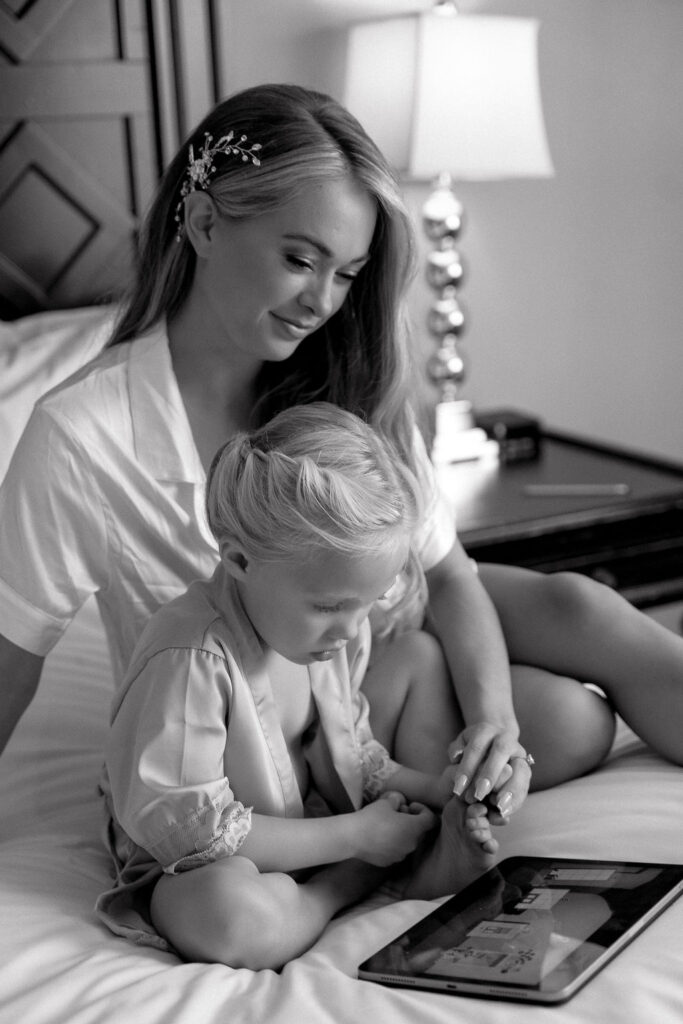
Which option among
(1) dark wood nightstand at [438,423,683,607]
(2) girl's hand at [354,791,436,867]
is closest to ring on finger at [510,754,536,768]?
(2) girl's hand at [354,791,436,867]

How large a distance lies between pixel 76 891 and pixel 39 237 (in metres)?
1.33

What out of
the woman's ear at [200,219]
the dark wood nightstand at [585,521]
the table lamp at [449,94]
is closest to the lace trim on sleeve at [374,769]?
the woman's ear at [200,219]

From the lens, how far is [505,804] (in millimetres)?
Result: 1188

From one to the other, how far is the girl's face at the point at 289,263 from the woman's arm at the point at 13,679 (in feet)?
1.29

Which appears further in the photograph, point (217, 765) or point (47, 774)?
point (47, 774)

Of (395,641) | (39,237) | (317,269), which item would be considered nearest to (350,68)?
(39,237)

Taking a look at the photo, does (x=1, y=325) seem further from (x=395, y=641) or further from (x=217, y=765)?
(x=217, y=765)

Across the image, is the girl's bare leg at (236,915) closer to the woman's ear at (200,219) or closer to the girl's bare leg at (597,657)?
the girl's bare leg at (597,657)

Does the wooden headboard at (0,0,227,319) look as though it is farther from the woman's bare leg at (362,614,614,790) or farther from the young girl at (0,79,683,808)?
the woman's bare leg at (362,614,614,790)

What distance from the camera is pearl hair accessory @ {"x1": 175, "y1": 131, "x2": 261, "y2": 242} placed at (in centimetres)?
132

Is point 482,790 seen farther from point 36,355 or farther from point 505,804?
point 36,355

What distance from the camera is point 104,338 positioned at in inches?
74.1

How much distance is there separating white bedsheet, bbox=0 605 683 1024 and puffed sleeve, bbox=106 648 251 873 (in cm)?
9

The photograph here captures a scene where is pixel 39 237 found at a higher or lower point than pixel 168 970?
higher
